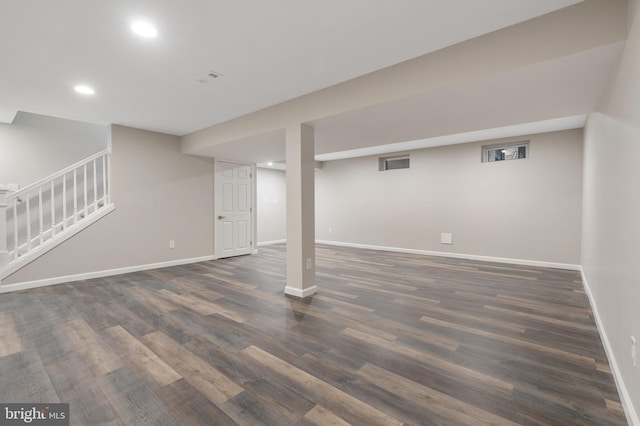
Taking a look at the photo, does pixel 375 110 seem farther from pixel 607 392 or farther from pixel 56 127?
pixel 56 127

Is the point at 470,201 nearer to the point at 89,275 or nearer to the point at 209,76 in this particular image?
the point at 209,76

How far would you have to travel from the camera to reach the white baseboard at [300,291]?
3519 millimetres

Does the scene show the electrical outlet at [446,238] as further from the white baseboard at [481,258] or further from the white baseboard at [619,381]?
the white baseboard at [619,381]

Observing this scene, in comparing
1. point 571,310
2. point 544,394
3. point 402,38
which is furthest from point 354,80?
point 571,310

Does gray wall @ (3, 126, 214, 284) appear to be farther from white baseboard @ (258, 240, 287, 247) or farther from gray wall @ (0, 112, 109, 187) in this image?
white baseboard @ (258, 240, 287, 247)

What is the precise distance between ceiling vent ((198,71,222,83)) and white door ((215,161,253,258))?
3247 mm

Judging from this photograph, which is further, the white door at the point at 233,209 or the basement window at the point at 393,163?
the basement window at the point at 393,163

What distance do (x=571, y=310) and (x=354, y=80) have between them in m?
3.34

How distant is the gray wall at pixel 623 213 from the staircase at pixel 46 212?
5.48 meters

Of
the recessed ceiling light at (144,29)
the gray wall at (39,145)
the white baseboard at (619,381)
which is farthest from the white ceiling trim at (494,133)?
the gray wall at (39,145)

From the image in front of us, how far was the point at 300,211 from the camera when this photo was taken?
138 inches

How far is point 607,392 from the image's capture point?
1707 mm

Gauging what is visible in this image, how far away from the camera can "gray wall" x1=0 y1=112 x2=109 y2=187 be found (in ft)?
15.4

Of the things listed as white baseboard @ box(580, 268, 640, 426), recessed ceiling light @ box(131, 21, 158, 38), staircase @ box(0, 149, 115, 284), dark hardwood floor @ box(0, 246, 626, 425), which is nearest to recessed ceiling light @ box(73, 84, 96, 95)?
staircase @ box(0, 149, 115, 284)
